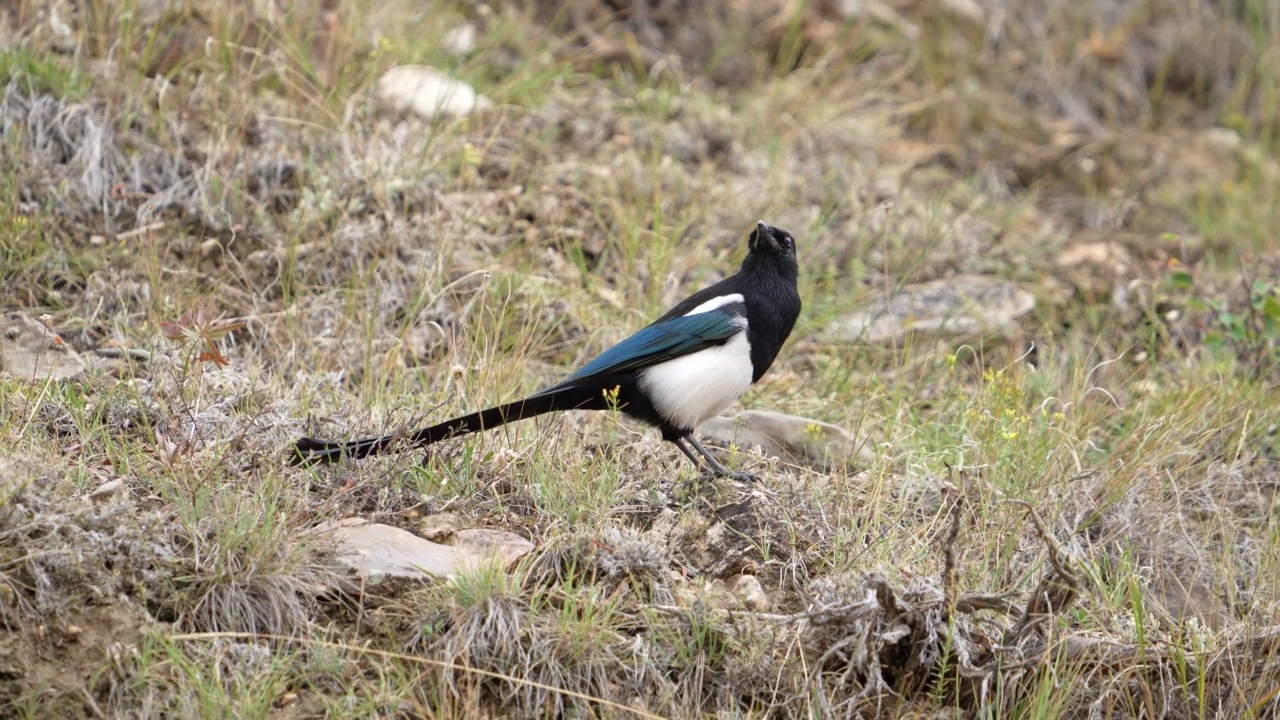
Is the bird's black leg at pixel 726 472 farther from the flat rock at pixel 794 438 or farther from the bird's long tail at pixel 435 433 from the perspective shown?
the bird's long tail at pixel 435 433

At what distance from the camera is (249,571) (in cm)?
288

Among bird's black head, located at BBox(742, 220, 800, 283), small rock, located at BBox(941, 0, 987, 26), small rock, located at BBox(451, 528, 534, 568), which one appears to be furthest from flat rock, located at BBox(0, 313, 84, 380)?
small rock, located at BBox(941, 0, 987, 26)

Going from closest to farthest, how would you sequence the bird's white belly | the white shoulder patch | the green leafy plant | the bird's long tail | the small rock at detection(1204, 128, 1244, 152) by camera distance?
the bird's long tail
the bird's white belly
the white shoulder patch
the green leafy plant
the small rock at detection(1204, 128, 1244, 152)

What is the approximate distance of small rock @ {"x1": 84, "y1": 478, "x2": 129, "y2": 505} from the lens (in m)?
3.05

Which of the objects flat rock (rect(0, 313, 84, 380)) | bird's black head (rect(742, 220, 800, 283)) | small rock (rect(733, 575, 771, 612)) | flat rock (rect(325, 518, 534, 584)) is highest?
bird's black head (rect(742, 220, 800, 283))

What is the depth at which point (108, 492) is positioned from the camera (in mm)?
3072

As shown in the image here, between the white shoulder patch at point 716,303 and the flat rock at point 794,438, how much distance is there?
0.37 meters

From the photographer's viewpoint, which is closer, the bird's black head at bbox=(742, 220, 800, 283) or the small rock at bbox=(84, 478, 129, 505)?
the small rock at bbox=(84, 478, 129, 505)

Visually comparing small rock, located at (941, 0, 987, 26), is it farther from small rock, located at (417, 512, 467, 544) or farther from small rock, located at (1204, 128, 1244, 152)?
small rock, located at (417, 512, 467, 544)

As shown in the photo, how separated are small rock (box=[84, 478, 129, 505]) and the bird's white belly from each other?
148cm

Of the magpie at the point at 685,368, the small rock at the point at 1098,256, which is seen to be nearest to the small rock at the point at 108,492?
the magpie at the point at 685,368

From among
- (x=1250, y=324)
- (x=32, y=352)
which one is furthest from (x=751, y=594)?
(x=1250, y=324)

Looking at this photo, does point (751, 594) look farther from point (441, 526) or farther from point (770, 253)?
point (770, 253)

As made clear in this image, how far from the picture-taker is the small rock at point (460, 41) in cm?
603
